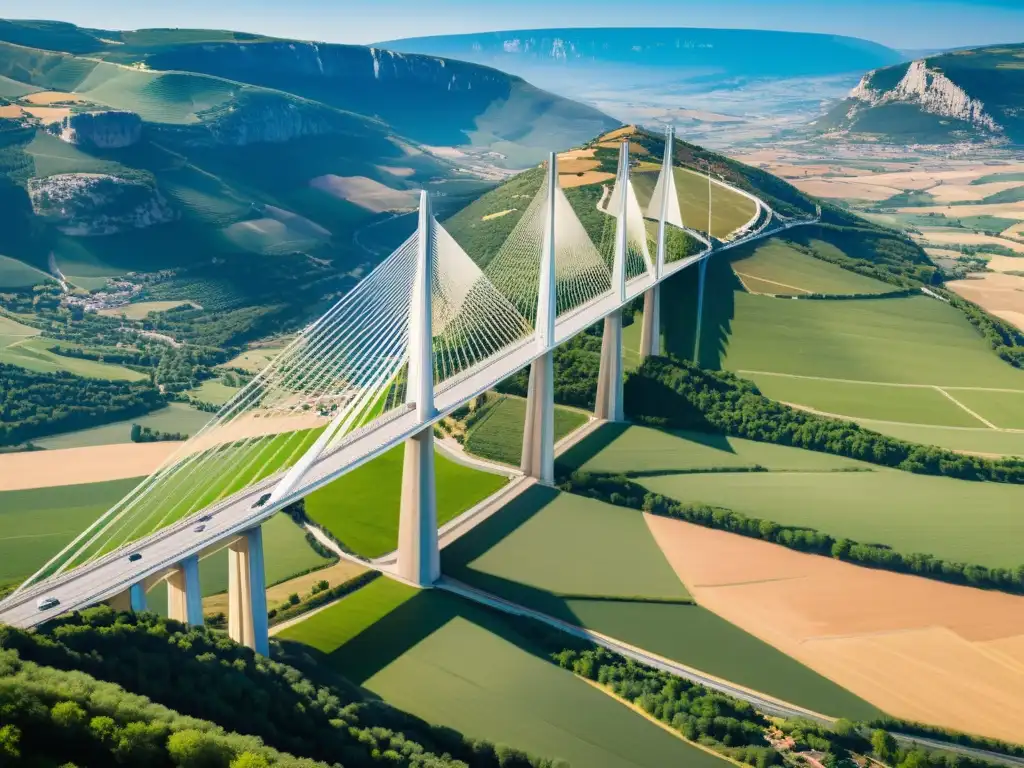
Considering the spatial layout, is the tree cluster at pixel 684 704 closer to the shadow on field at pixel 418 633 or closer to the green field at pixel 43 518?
the shadow on field at pixel 418 633

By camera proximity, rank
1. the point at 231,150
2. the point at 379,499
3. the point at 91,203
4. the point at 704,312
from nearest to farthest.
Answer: the point at 379,499
the point at 704,312
the point at 91,203
the point at 231,150

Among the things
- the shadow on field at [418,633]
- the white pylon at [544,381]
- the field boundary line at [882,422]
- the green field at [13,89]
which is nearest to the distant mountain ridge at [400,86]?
the green field at [13,89]

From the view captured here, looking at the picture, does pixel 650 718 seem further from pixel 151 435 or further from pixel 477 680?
pixel 151 435

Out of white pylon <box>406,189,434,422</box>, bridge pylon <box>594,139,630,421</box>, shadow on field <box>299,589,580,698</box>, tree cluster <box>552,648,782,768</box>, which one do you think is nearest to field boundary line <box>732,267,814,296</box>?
bridge pylon <box>594,139,630,421</box>

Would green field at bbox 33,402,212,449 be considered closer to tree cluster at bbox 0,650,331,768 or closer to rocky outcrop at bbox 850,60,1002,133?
tree cluster at bbox 0,650,331,768

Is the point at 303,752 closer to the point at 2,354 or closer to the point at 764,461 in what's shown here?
the point at 764,461

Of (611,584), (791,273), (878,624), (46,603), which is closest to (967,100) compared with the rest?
(791,273)
